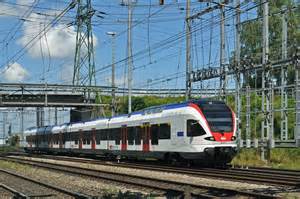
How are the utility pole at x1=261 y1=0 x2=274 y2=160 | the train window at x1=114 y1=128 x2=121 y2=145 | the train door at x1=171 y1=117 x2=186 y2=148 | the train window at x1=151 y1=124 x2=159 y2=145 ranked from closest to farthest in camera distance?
the train door at x1=171 y1=117 x2=186 y2=148
the utility pole at x1=261 y1=0 x2=274 y2=160
the train window at x1=151 y1=124 x2=159 y2=145
the train window at x1=114 y1=128 x2=121 y2=145

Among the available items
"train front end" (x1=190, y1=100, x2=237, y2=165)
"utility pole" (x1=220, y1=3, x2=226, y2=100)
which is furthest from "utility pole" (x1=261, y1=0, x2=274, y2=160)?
"utility pole" (x1=220, y1=3, x2=226, y2=100)

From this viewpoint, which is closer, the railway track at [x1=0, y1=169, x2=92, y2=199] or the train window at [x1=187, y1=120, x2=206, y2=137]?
the railway track at [x1=0, y1=169, x2=92, y2=199]

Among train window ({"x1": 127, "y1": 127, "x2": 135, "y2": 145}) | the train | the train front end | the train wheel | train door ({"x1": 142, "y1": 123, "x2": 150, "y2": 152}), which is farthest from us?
train window ({"x1": 127, "y1": 127, "x2": 135, "y2": 145})

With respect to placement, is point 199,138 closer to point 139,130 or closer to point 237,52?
point 139,130

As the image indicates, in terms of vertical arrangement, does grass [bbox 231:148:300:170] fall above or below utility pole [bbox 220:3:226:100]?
below

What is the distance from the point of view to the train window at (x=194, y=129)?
23.6 meters

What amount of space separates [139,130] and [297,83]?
8994 millimetres

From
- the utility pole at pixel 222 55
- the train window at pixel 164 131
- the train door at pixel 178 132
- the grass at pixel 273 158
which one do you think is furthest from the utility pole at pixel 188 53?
the train door at pixel 178 132

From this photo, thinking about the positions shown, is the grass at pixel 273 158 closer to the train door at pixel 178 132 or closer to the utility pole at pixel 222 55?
the utility pole at pixel 222 55

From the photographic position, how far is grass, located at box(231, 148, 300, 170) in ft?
91.5

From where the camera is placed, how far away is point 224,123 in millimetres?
23906

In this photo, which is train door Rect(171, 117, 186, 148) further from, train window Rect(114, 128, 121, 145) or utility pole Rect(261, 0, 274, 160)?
train window Rect(114, 128, 121, 145)

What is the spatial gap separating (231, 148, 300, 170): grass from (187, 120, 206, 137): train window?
5.49 m

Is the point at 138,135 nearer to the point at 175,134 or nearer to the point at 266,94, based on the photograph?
the point at 175,134
